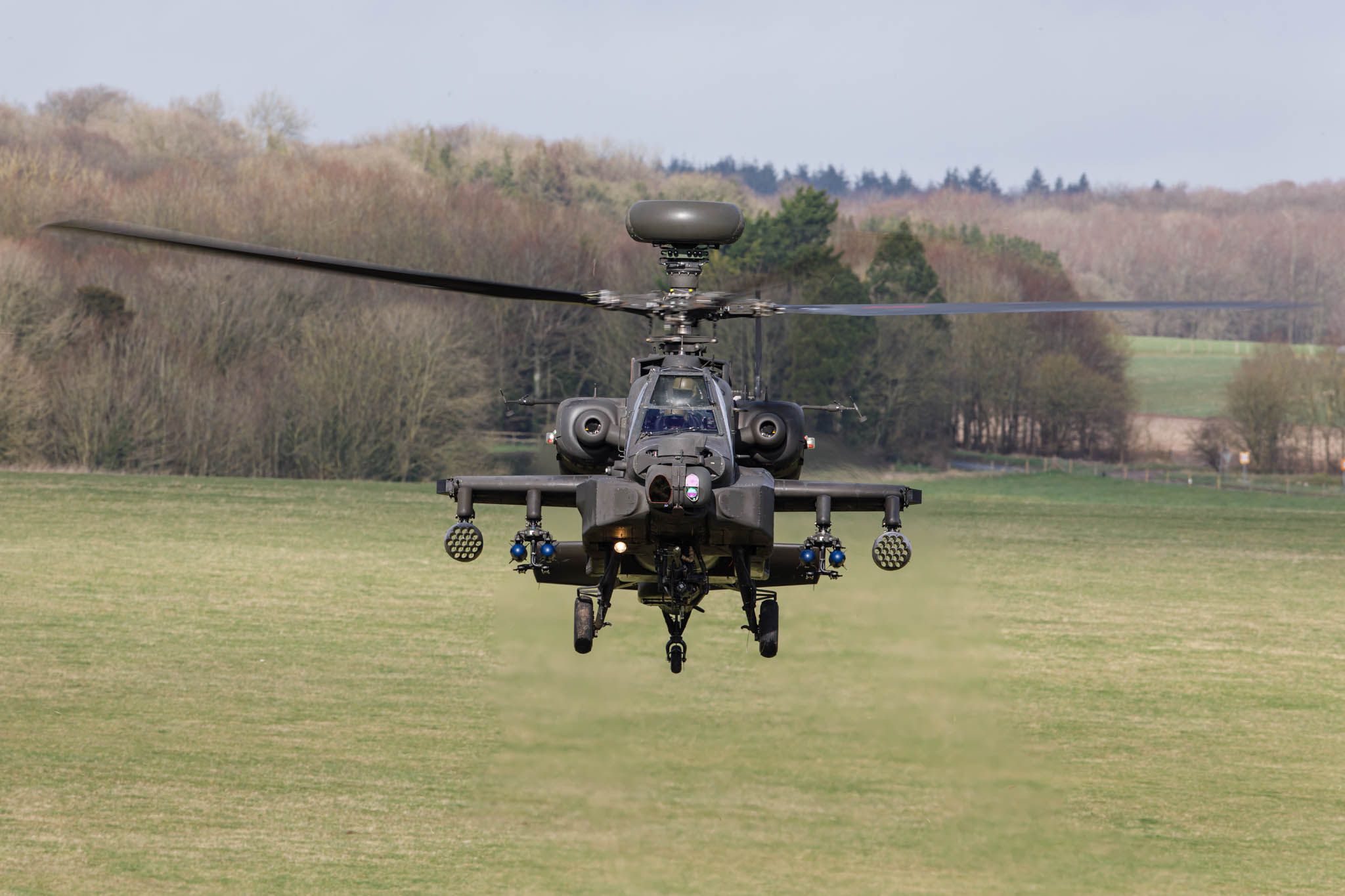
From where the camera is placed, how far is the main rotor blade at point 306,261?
56.5 feet

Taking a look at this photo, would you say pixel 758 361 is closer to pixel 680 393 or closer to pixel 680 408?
pixel 680 393

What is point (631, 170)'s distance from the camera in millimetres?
180250

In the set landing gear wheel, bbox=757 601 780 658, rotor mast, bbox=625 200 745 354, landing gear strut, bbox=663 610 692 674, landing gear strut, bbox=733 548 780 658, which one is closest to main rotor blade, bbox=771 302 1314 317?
rotor mast, bbox=625 200 745 354

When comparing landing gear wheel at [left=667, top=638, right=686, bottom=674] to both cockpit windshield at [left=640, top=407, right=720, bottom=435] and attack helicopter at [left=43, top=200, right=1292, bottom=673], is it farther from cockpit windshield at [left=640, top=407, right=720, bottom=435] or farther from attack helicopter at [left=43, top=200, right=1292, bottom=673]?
cockpit windshield at [left=640, top=407, right=720, bottom=435]

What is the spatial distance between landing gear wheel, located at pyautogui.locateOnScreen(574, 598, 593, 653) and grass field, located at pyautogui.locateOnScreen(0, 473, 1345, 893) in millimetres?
3816

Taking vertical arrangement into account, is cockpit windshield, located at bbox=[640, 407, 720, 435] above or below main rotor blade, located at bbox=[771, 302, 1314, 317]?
below

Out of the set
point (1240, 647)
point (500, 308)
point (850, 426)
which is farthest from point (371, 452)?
point (1240, 647)

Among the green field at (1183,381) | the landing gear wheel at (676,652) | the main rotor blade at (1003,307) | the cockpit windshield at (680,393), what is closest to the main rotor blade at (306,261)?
the cockpit windshield at (680,393)

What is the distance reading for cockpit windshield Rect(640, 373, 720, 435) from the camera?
21281mm

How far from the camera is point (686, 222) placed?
75.6 ft

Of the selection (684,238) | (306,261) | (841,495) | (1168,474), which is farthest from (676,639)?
(1168,474)

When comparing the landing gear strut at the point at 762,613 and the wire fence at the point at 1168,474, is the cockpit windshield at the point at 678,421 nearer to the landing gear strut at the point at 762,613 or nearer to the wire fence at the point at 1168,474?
the landing gear strut at the point at 762,613

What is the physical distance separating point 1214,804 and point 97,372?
87544 millimetres

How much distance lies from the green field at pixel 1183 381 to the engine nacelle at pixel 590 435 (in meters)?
143
